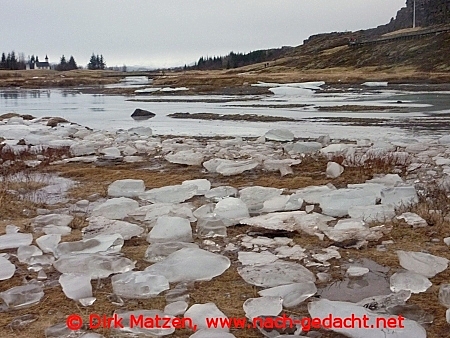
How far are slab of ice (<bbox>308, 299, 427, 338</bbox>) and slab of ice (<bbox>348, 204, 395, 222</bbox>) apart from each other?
1.55m

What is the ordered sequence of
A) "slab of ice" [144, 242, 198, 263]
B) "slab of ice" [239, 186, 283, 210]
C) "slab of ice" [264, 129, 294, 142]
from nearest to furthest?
"slab of ice" [144, 242, 198, 263] → "slab of ice" [239, 186, 283, 210] → "slab of ice" [264, 129, 294, 142]

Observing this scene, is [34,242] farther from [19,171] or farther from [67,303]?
[19,171]

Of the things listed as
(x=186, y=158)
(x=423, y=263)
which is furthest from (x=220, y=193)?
(x=423, y=263)

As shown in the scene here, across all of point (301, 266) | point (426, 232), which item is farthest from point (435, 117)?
point (301, 266)

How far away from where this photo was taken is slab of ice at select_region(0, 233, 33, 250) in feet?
11.5

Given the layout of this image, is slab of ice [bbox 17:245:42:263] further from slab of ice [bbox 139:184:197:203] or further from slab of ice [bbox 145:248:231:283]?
slab of ice [bbox 139:184:197:203]

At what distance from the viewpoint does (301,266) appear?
9.96ft

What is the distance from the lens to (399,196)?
4.44 m

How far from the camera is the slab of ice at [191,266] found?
2.98 metres

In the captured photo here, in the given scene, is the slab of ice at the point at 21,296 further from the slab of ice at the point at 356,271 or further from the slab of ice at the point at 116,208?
the slab of ice at the point at 356,271

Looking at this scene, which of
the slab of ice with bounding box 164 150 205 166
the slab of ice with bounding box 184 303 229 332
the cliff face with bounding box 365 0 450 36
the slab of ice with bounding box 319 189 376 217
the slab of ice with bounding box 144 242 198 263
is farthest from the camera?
the cliff face with bounding box 365 0 450 36

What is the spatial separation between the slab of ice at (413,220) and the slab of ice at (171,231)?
171cm

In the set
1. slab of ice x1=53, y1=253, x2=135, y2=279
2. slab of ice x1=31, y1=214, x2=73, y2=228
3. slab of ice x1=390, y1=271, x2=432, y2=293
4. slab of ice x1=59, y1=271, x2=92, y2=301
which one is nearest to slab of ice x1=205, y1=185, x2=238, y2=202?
slab of ice x1=31, y1=214, x2=73, y2=228

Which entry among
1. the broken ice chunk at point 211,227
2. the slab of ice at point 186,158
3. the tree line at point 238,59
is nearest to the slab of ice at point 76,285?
the broken ice chunk at point 211,227
